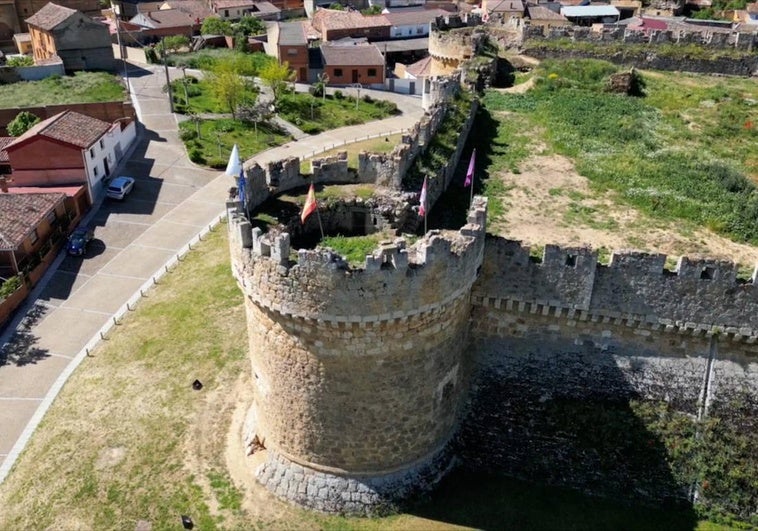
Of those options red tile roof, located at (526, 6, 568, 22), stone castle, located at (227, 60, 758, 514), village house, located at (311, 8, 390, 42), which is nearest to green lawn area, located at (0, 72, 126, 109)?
village house, located at (311, 8, 390, 42)

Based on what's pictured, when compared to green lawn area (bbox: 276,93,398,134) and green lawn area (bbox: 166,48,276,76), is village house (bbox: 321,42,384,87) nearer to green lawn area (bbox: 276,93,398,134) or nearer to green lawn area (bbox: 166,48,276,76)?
green lawn area (bbox: 276,93,398,134)

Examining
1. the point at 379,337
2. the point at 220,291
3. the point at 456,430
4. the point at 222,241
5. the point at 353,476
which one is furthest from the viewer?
the point at 222,241

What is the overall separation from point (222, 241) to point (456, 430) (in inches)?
910

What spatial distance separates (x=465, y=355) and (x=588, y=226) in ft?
28.1

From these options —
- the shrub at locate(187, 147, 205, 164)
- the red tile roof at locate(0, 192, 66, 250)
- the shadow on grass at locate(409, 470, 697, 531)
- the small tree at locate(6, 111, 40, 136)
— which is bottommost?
the shadow on grass at locate(409, 470, 697, 531)

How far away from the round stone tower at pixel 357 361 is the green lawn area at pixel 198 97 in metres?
48.2

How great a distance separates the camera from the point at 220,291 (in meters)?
36.5

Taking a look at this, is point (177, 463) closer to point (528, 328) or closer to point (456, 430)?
point (456, 430)

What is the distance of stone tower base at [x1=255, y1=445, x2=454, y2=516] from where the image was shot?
2272cm

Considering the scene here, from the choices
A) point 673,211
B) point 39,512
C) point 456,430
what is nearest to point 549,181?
point 673,211

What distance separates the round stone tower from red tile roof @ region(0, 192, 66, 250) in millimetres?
21330

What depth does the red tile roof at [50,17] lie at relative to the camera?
75.2 m

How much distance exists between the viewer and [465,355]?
23969mm

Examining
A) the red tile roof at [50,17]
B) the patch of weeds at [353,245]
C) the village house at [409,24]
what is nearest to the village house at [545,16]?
the village house at [409,24]
